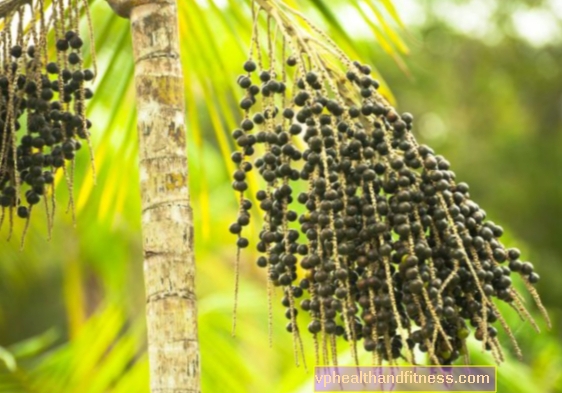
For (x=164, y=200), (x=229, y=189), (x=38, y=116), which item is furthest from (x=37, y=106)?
(x=229, y=189)

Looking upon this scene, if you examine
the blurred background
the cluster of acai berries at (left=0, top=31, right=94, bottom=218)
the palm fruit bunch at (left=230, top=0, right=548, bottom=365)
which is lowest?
the palm fruit bunch at (left=230, top=0, right=548, bottom=365)

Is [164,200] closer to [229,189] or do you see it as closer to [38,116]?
[38,116]

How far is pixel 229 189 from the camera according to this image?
5.21 meters

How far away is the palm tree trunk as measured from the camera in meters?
1.47

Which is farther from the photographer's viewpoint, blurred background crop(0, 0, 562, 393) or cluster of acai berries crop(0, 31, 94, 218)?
blurred background crop(0, 0, 562, 393)

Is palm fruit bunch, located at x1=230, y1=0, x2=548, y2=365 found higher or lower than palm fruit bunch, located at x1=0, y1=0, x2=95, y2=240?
lower

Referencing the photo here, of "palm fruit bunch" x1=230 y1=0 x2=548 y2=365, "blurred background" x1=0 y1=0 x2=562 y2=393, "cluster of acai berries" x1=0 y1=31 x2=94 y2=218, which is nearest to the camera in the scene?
"palm fruit bunch" x1=230 y1=0 x2=548 y2=365

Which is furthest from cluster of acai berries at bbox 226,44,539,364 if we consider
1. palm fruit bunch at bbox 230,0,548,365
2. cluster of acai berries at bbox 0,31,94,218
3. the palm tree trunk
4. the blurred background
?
the blurred background

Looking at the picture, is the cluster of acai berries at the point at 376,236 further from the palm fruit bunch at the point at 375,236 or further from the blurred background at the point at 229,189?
the blurred background at the point at 229,189

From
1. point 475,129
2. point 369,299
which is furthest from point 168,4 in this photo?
point 475,129

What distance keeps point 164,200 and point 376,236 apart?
359 mm

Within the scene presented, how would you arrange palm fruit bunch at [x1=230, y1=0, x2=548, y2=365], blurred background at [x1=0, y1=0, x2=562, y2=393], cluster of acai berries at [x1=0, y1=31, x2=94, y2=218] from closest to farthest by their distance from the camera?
palm fruit bunch at [x1=230, y1=0, x2=548, y2=365] → cluster of acai berries at [x1=0, y1=31, x2=94, y2=218] → blurred background at [x1=0, y1=0, x2=562, y2=393]

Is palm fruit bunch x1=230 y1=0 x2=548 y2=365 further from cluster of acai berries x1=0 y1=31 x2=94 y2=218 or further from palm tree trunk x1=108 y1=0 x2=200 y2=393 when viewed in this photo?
cluster of acai berries x1=0 y1=31 x2=94 y2=218

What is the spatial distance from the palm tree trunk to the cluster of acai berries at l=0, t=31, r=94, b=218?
0.13 meters
